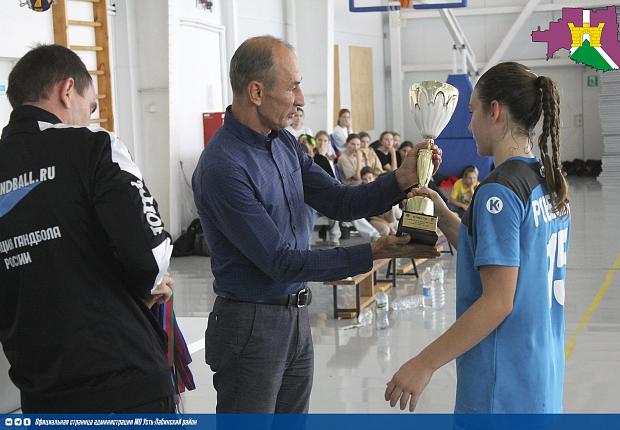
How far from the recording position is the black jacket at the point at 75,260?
199cm

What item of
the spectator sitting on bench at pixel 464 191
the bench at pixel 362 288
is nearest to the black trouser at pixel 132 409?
the bench at pixel 362 288

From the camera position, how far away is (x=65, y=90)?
208 cm

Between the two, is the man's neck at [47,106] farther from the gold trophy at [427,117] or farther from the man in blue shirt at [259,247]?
the gold trophy at [427,117]

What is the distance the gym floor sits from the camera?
4840mm

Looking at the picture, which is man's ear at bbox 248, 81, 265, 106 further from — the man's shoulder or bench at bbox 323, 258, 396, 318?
bench at bbox 323, 258, 396, 318

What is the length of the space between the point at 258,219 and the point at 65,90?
2.12 ft

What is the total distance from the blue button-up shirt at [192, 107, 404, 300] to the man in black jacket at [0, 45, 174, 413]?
0.34 meters

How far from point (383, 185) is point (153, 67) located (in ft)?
28.9

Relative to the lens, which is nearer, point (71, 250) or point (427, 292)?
point (71, 250)

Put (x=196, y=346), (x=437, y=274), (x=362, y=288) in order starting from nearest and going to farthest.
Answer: (x=196, y=346)
(x=362, y=288)
(x=437, y=274)

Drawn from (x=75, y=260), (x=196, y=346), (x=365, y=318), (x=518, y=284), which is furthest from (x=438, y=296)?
(x=75, y=260)

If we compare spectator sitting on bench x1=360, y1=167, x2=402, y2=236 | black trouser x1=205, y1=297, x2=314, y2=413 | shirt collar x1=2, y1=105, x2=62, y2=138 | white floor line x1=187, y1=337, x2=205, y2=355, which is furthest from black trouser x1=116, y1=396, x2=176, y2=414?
spectator sitting on bench x1=360, y1=167, x2=402, y2=236

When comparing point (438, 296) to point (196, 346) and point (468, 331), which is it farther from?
point (468, 331)

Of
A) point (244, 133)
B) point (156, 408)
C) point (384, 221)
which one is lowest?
point (384, 221)
